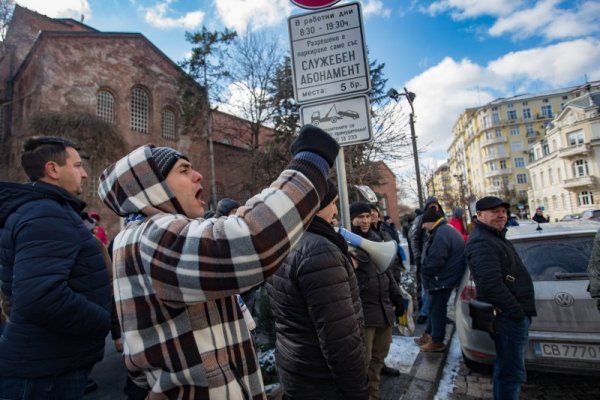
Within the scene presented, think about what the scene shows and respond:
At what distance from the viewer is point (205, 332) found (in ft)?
3.77

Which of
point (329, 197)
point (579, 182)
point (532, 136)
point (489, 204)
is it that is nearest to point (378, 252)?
point (329, 197)

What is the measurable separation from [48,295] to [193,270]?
→ 1205 mm

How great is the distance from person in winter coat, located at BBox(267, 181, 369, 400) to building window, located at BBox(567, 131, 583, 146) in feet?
220

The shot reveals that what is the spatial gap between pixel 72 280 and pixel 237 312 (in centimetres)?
118

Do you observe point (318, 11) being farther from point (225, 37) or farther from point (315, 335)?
point (225, 37)

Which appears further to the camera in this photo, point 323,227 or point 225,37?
point 225,37

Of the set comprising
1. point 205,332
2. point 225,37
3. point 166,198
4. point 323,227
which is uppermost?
point 225,37

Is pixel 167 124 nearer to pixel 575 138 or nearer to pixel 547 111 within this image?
pixel 575 138

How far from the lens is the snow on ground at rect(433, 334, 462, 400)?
388 centimetres

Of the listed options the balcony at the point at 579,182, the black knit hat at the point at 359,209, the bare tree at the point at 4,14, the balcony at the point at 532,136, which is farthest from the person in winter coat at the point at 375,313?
the balcony at the point at 532,136

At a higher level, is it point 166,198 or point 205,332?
point 166,198

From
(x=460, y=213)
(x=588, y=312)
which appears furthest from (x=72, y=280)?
(x=460, y=213)

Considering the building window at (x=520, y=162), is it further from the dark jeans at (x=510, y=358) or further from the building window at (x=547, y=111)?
the dark jeans at (x=510, y=358)

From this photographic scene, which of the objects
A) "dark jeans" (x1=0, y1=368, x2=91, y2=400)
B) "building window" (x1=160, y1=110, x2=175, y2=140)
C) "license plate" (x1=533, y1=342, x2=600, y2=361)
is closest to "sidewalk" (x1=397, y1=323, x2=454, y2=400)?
"license plate" (x1=533, y1=342, x2=600, y2=361)
